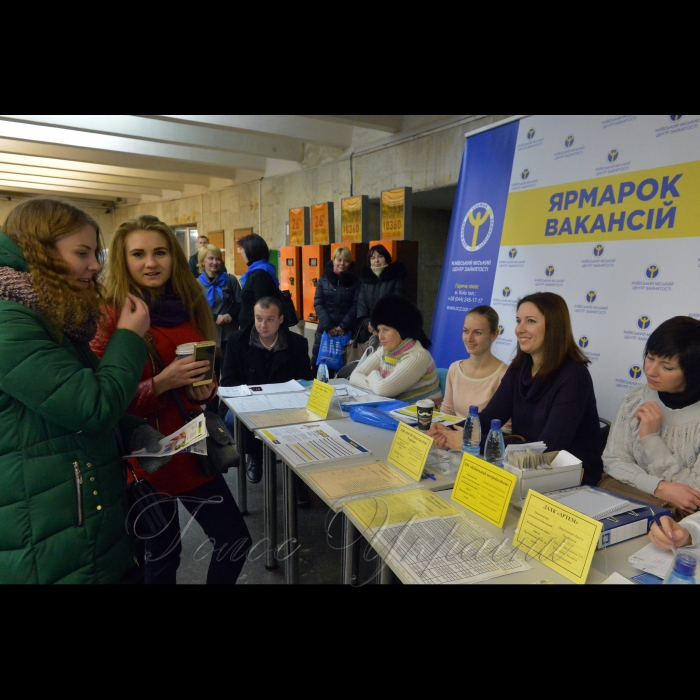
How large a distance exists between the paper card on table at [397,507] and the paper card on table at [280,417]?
90cm

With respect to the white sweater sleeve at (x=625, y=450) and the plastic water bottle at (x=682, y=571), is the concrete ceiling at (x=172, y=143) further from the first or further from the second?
the plastic water bottle at (x=682, y=571)

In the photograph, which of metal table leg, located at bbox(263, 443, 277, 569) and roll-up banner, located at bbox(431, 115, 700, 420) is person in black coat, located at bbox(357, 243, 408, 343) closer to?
roll-up banner, located at bbox(431, 115, 700, 420)

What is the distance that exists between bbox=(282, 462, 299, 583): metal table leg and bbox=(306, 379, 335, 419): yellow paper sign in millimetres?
435

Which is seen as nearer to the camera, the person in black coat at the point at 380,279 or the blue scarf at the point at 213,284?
the blue scarf at the point at 213,284

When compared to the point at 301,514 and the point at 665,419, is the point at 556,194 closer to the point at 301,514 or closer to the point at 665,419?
the point at 665,419

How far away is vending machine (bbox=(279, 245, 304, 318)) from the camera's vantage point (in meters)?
6.84

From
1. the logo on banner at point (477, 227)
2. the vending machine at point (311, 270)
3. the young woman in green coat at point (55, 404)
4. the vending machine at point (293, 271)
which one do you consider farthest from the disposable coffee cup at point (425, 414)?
the vending machine at point (293, 271)

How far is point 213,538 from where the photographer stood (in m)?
1.57

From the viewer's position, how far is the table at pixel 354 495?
1500 mm

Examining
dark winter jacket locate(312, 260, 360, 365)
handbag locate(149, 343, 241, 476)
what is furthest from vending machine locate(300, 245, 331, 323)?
handbag locate(149, 343, 241, 476)

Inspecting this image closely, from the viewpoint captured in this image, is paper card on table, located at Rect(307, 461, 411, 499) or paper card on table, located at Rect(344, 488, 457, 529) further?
paper card on table, located at Rect(307, 461, 411, 499)

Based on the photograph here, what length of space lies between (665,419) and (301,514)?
2.04 meters

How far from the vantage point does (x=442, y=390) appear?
122 inches
